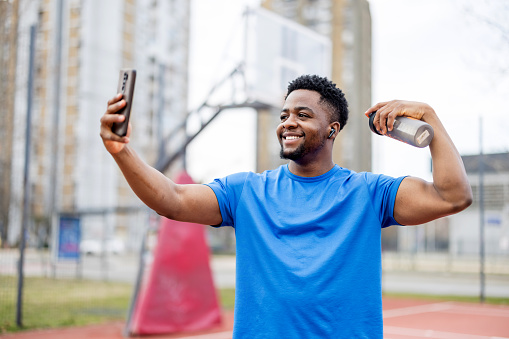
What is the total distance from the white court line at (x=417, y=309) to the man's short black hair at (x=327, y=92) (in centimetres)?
943

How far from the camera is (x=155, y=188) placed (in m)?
2.04

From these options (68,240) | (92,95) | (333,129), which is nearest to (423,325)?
(333,129)

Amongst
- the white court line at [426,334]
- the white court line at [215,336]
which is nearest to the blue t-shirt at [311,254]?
the white court line at [215,336]

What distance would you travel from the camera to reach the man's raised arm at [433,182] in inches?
77.1

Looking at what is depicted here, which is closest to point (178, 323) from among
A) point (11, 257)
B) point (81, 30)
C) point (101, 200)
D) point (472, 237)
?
point (11, 257)

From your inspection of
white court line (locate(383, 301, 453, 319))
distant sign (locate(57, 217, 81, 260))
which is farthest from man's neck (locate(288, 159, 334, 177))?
distant sign (locate(57, 217, 81, 260))

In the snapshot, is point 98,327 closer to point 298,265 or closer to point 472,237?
point 298,265

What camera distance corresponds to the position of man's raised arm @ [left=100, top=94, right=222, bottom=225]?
189cm

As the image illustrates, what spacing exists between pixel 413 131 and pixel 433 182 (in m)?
0.21

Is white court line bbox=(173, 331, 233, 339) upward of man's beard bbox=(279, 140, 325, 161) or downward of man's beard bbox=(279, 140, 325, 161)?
downward

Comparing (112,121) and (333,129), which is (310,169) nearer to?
(333,129)

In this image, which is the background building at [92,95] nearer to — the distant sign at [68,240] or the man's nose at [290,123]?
the distant sign at [68,240]

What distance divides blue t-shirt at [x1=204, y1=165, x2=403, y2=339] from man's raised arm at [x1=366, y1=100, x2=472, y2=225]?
6 cm

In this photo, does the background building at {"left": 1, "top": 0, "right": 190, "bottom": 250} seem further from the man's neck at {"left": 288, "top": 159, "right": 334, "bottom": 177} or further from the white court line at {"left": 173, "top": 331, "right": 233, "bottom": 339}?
the man's neck at {"left": 288, "top": 159, "right": 334, "bottom": 177}
